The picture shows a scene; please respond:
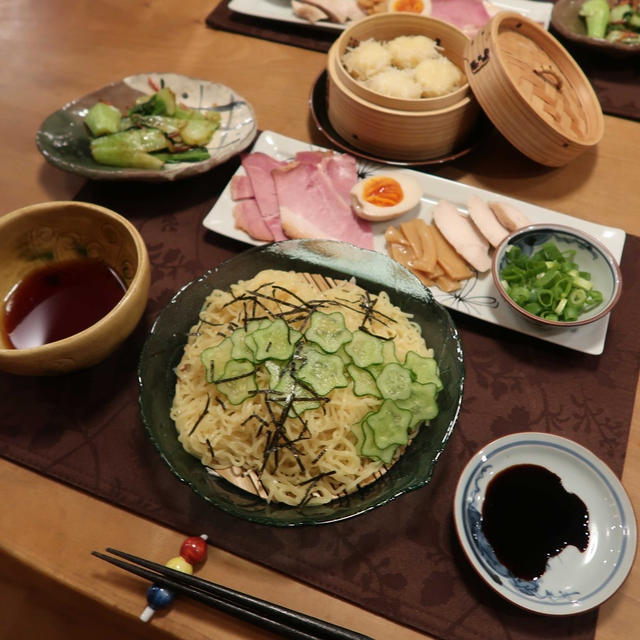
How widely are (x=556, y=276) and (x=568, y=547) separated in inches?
39.3

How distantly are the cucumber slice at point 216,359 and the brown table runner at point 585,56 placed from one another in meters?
2.26

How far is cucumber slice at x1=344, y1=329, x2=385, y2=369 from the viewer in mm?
1761

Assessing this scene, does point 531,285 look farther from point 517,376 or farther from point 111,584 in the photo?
point 111,584

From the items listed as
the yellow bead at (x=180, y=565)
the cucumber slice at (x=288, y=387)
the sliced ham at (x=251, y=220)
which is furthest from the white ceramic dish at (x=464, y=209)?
the yellow bead at (x=180, y=565)

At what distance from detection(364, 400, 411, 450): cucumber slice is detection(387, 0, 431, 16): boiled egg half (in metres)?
2.60

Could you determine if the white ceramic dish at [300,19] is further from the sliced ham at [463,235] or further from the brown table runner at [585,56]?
the sliced ham at [463,235]

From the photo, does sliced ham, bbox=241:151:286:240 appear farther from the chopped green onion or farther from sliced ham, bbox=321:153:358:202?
the chopped green onion

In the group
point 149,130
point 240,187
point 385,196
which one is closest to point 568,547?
point 385,196

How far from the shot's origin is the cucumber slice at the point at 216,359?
1778mm

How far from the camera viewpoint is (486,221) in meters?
2.38

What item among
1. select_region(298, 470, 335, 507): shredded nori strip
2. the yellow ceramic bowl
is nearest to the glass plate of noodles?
select_region(298, 470, 335, 507): shredded nori strip

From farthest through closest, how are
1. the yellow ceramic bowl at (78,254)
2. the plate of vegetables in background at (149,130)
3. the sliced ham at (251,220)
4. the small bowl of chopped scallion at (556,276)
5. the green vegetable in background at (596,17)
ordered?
the green vegetable in background at (596,17) → the plate of vegetables in background at (149,130) → the sliced ham at (251,220) → the small bowl of chopped scallion at (556,276) → the yellow ceramic bowl at (78,254)

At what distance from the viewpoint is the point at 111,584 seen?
171 cm

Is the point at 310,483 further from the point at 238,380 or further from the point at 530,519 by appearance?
the point at 530,519
